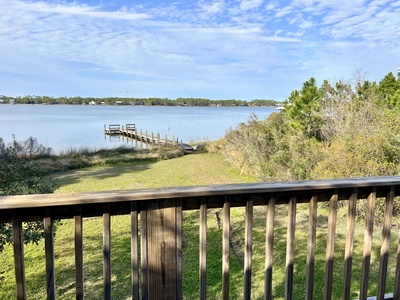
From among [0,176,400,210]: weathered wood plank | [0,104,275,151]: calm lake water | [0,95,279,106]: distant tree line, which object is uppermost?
[0,95,279,106]: distant tree line

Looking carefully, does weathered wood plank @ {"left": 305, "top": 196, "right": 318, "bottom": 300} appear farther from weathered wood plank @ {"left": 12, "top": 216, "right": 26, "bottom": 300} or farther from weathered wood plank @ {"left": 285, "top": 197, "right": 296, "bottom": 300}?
weathered wood plank @ {"left": 12, "top": 216, "right": 26, "bottom": 300}

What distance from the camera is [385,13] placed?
641 centimetres

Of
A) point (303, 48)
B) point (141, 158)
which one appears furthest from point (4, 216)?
point (303, 48)

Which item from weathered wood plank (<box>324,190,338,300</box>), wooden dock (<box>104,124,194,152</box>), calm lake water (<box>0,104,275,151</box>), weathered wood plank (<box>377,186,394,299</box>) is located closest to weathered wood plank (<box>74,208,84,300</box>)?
weathered wood plank (<box>324,190,338,300</box>)

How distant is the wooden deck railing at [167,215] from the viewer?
1164 mm

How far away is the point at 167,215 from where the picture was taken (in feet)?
4.23

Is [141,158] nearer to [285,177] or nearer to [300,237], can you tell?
[285,177]

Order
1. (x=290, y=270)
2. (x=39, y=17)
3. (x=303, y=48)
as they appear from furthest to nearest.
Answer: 1. (x=303, y=48)
2. (x=39, y=17)
3. (x=290, y=270)

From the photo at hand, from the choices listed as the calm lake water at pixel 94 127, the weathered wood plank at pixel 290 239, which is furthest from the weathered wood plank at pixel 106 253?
the calm lake water at pixel 94 127

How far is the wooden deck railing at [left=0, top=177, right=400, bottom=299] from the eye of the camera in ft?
3.82

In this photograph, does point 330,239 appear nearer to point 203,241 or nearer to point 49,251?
point 203,241

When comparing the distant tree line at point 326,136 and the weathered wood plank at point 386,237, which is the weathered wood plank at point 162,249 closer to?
the weathered wood plank at point 386,237

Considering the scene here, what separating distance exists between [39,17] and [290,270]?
1033cm

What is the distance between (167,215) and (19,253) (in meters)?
0.58
